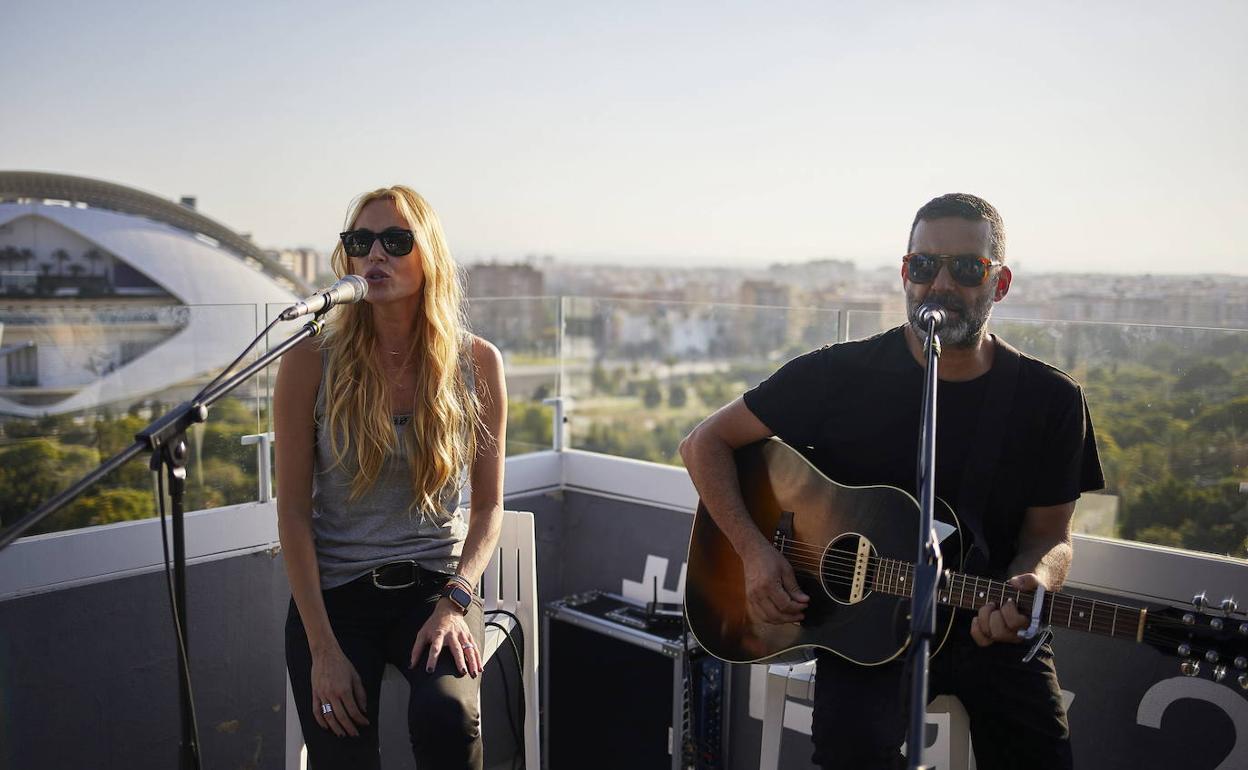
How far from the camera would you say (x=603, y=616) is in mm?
3408

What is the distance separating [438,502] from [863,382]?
45.0 inches

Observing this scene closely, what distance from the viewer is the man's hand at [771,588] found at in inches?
99.4

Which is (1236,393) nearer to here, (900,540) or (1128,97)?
(900,540)

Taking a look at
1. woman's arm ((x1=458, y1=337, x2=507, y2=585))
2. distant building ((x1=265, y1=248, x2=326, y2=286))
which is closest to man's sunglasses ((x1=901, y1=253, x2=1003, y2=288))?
woman's arm ((x1=458, y1=337, x2=507, y2=585))

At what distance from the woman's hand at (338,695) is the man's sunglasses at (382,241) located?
1007 mm

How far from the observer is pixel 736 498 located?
107 inches

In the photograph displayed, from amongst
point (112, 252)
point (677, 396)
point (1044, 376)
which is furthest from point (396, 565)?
point (677, 396)

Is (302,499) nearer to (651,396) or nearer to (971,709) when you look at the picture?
(971,709)

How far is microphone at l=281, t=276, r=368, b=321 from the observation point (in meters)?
1.97

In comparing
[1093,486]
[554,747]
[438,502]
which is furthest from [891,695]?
[554,747]

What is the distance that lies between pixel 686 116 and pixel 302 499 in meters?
37.1

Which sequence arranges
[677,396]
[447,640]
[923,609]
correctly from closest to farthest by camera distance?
1. [923,609]
2. [447,640]
3. [677,396]

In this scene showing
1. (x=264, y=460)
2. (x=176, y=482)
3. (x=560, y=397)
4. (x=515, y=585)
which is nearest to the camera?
(x=176, y=482)

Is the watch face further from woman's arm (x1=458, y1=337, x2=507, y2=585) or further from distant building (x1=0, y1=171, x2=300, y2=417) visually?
distant building (x1=0, y1=171, x2=300, y2=417)
